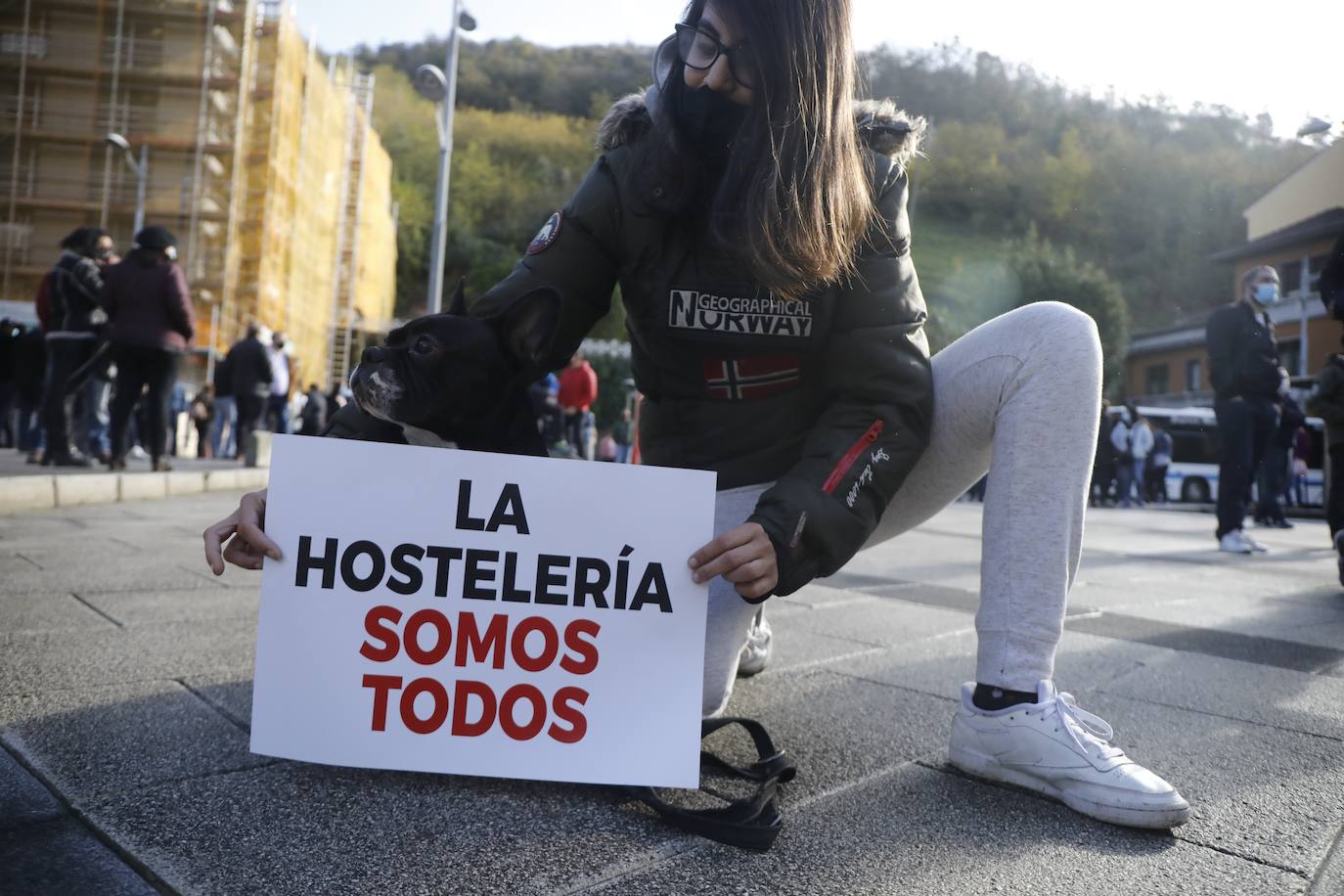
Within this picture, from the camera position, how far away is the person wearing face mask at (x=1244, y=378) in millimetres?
6398

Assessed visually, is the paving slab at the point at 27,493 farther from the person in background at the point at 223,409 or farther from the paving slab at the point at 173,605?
the person in background at the point at 223,409

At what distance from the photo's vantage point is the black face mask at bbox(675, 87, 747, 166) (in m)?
1.83

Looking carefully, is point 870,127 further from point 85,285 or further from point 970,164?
point 970,164

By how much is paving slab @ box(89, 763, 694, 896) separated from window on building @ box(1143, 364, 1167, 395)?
1817 inches

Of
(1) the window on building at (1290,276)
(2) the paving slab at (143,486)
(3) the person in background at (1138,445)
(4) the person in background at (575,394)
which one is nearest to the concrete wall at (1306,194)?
(3) the person in background at (1138,445)

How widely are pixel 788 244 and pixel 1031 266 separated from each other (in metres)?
52.8

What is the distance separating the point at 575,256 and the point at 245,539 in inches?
31.7

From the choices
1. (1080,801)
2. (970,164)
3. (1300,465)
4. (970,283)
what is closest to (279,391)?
(970,164)

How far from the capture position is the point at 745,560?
1.55 m

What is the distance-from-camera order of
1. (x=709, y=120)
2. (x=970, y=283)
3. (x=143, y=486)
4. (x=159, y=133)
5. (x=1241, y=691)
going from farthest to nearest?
(x=970, y=283), (x=159, y=133), (x=143, y=486), (x=1241, y=691), (x=709, y=120)

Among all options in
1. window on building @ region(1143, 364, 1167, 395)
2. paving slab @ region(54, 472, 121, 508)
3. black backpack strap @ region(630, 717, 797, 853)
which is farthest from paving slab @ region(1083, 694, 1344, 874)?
window on building @ region(1143, 364, 1167, 395)

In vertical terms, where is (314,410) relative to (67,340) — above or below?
below

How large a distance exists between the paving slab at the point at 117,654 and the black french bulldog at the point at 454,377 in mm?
736

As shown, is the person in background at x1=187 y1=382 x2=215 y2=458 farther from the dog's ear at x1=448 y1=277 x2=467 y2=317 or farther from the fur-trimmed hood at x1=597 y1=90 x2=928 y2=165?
the fur-trimmed hood at x1=597 y1=90 x2=928 y2=165
